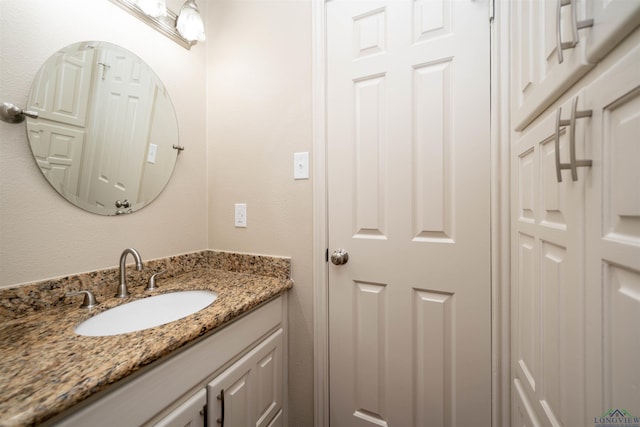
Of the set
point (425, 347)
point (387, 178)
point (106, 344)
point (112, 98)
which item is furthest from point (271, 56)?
point (425, 347)

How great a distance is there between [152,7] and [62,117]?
0.58 meters

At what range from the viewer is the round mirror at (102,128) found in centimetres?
85

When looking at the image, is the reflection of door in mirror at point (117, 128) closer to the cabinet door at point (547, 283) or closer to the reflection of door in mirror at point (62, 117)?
the reflection of door in mirror at point (62, 117)

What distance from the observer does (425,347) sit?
3.28 feet

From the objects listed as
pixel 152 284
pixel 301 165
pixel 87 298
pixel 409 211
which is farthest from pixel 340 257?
pixel 87 298

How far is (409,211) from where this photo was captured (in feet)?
3.34

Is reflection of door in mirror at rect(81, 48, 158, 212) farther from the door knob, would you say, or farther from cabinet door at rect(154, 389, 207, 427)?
the door knob

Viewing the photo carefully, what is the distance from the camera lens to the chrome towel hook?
756 millimetres

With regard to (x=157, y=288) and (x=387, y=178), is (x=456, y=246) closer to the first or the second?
(x=387, y=178)

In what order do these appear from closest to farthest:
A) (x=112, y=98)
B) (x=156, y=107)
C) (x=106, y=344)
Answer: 1. (x=106, y=344)
2. (x=112, y=98)
3. (x=156, y=107)

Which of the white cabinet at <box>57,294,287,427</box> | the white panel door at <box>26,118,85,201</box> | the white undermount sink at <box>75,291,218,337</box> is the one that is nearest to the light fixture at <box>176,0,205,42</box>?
the white panel door at <box>26,118,85,201</box>

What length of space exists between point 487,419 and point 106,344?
1.26 metres

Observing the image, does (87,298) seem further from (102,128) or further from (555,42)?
(555,42)

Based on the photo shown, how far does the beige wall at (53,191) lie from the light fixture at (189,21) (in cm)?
11
